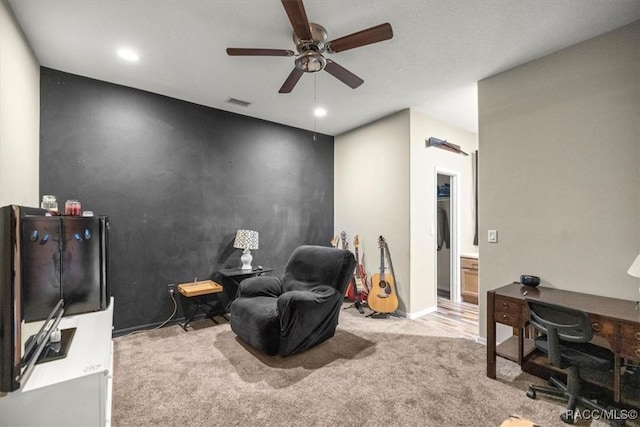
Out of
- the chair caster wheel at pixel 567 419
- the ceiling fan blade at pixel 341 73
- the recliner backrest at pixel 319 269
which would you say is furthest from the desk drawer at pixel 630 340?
the ceiling fan blade at pixel 341 73

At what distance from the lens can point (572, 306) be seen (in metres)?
1.95

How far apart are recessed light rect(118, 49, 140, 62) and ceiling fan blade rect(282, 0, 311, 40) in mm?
1677

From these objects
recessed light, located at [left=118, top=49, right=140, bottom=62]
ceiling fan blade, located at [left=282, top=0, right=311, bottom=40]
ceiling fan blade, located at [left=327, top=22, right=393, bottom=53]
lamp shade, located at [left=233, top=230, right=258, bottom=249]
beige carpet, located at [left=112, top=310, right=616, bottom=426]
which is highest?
recessed light, located at [left=118, top=49, right=140, bottom=62]

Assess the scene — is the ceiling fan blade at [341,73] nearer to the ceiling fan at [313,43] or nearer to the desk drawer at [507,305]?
the ceiling fan at [313,43]

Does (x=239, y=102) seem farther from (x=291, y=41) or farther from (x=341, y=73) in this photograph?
(x=341, y=73)

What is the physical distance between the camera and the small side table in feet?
10.5

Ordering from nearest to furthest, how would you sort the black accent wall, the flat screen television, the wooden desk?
the flat screen television, the wooden desk, the black accent wall

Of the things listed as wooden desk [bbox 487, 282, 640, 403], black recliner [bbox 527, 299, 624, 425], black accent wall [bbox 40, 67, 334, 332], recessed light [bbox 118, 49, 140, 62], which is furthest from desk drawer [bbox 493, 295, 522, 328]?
recessed light [bbox 118, 49, 140, 62]

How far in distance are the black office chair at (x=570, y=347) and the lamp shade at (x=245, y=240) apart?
3016mm

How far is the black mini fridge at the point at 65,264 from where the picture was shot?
1.71 meters

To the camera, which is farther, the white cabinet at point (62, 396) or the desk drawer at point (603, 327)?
the desk drawer at point (603, 327)

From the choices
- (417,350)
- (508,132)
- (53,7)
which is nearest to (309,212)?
(417,350)

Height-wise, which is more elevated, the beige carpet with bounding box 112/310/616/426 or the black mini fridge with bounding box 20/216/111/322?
the black mini fridge with bounding box 20/216/111/322

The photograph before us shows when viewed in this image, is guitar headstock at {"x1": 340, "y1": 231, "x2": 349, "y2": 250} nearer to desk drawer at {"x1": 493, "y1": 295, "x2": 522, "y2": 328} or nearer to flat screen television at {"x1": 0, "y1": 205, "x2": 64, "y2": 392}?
desk drawer at {"x1": 493, "y1": 295, "x2": 522, "y2": 328}
